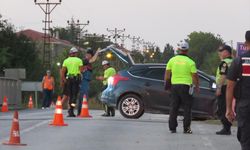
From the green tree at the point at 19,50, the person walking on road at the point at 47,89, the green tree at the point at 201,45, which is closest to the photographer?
the person walking on road at the point at 47,89

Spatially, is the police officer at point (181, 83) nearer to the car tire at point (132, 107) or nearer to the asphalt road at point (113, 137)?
the asphalt road at point (113, 137)

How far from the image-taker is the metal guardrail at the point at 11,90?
30409mm

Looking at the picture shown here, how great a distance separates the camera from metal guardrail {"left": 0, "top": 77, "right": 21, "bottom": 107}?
3041 cm

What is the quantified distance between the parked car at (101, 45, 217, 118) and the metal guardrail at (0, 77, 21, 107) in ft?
42.0

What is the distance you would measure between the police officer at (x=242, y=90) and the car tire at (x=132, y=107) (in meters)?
10.4

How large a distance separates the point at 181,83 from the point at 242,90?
589 cm

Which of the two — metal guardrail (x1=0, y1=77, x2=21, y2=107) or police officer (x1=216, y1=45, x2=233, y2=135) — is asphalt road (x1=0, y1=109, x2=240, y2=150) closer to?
police officer (x1=216, y1=45, x2=233, y2=135)

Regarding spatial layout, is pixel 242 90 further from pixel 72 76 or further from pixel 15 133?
pixel 72 76

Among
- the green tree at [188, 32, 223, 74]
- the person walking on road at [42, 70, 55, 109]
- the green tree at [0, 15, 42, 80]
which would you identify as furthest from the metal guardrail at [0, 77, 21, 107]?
the green tree at [188, 32, 223, 74]

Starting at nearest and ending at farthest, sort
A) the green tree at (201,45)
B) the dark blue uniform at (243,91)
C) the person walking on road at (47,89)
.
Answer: the dark blue uniform at (243,91)
the person walking on road at (47,89)
the green tree at (201,45)

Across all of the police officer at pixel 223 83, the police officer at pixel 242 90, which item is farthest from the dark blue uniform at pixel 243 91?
the police officer at pixel 223 83

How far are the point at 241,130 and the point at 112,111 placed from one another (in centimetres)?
1210

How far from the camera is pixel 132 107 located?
1792 cm

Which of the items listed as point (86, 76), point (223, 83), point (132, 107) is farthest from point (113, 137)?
point (86, 76)
